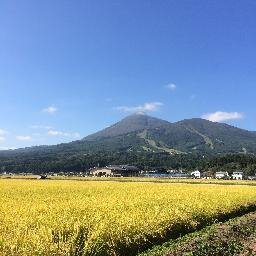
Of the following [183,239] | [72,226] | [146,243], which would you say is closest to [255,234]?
[183,239]

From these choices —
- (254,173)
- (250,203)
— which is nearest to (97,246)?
(250,203)

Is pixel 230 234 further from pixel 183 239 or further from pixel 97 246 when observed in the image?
pixel 97 246

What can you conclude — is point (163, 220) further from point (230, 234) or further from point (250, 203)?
point (250, 203)

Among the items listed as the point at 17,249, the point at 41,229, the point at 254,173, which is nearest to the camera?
the point at 17,249

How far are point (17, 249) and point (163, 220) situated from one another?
9.68 m

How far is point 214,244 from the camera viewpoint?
19.8 metres

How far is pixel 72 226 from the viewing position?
1695 cm

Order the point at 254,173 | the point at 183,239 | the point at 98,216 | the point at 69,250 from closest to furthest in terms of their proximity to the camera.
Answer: the point at 69,250 < the point at 98,216 < the point at 183,239 < the point at 254,173

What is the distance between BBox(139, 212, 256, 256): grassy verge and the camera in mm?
17828

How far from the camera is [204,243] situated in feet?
63.9

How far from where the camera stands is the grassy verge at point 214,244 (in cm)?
1783

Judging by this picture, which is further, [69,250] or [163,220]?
[163,220]

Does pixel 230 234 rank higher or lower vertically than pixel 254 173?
lower

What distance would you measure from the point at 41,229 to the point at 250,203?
89.9ft
